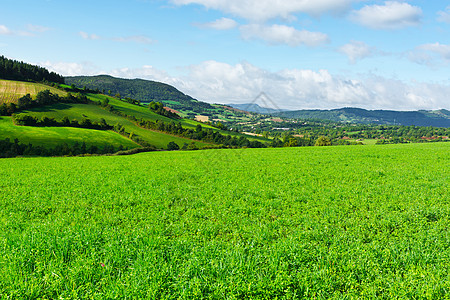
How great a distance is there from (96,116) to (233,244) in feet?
468

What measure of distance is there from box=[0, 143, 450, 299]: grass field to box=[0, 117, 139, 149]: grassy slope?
86.6 metres

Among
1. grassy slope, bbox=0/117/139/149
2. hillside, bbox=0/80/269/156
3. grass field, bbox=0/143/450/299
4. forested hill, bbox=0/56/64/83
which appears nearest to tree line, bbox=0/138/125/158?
hillside, bbox=0/80/269/156

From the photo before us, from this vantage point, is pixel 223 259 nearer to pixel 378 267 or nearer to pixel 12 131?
pixel 378 267

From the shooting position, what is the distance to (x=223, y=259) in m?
6.52

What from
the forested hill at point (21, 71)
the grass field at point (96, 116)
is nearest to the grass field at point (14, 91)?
the grass field at point (96, 116)

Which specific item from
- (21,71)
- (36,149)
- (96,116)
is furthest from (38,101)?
(21,71)

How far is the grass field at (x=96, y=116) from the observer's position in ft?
367

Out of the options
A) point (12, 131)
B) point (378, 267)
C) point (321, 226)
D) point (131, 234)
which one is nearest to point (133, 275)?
point (131, 234)

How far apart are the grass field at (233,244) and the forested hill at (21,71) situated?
19955 cm

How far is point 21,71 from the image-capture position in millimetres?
159875

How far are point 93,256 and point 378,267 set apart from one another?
7929mm

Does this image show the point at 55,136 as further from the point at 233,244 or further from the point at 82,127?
the point at 233,244

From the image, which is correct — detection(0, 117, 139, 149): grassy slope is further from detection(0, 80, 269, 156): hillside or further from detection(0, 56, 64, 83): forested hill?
detection(0, 56, 64, 83): forested hill

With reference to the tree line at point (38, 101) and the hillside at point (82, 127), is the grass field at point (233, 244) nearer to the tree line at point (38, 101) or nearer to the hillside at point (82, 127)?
the hillside at point (82, 127)
